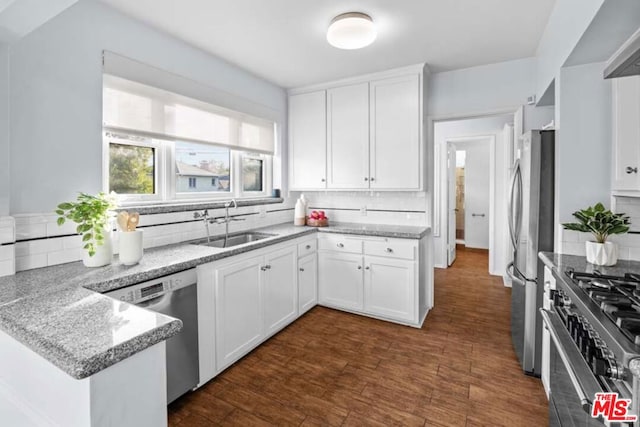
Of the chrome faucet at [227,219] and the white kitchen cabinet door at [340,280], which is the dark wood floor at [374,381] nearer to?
the white kitchen cabinet door at [340,280]

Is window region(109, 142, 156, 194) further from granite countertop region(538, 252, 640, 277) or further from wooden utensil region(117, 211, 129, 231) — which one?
granite countertop region(538, 252, 640, 277)

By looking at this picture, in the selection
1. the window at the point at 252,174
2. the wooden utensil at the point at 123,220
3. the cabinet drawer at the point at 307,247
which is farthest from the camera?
the window at the point at 252,174

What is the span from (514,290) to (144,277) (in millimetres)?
2678

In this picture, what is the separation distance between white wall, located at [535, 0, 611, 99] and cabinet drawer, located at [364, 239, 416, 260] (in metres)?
1.66

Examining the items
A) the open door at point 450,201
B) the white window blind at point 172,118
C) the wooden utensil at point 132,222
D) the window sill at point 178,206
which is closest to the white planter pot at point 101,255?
the wooden utensil at point 132,222

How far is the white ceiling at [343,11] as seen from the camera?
2164 mm

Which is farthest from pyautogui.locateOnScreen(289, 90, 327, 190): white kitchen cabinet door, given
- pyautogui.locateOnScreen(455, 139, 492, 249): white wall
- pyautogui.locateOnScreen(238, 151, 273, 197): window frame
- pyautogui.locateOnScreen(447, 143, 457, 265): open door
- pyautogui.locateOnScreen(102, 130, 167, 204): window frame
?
pyautogui.locateOnScreen(455, 139, 492, 249): white wall

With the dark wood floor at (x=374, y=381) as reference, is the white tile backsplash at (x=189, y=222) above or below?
above

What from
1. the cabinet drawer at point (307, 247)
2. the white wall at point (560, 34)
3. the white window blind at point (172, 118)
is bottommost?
the cabinet drawer at point (307, 247)

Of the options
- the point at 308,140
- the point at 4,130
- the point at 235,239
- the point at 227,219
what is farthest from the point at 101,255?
the point at 308,140

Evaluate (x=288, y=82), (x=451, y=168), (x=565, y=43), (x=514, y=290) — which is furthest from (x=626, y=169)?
(x=451, y=168)

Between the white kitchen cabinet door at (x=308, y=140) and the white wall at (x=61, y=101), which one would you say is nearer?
the white wall at (x=61, y=101)

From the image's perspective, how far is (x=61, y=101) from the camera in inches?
75.7

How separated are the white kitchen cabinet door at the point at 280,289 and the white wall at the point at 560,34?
2.43 meters
